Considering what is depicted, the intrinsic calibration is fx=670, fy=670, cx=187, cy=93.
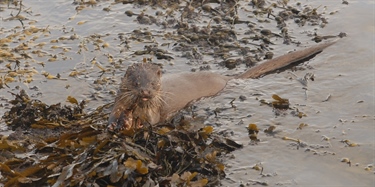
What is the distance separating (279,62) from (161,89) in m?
1.62

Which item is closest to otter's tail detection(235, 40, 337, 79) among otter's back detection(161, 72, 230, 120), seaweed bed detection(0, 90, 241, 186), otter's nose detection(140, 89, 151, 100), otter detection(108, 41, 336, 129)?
otter detection(108, 41, 336, 129)

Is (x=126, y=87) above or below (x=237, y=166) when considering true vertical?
above

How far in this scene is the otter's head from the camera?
5.43m

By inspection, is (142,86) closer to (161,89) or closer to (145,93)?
(145,93)

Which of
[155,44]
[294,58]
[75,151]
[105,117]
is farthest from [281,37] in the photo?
[75,151]

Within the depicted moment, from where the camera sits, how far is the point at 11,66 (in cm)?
733

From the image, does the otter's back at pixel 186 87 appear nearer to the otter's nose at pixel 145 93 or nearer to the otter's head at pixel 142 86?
the otter's head at pixel 142 86

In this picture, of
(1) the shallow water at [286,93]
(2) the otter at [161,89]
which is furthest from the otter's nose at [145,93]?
(1) the shallow water at [286,93]

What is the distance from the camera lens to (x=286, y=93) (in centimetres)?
661

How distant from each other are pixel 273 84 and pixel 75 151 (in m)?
2.63

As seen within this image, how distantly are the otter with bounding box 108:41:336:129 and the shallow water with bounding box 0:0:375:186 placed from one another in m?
0.11

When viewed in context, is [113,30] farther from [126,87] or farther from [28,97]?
[126,87]

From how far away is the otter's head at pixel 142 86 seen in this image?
17.8ft

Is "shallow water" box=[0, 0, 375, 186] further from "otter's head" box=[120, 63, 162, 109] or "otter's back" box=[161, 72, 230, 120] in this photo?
"otter's head" box=[120, 63, 162, 109]
